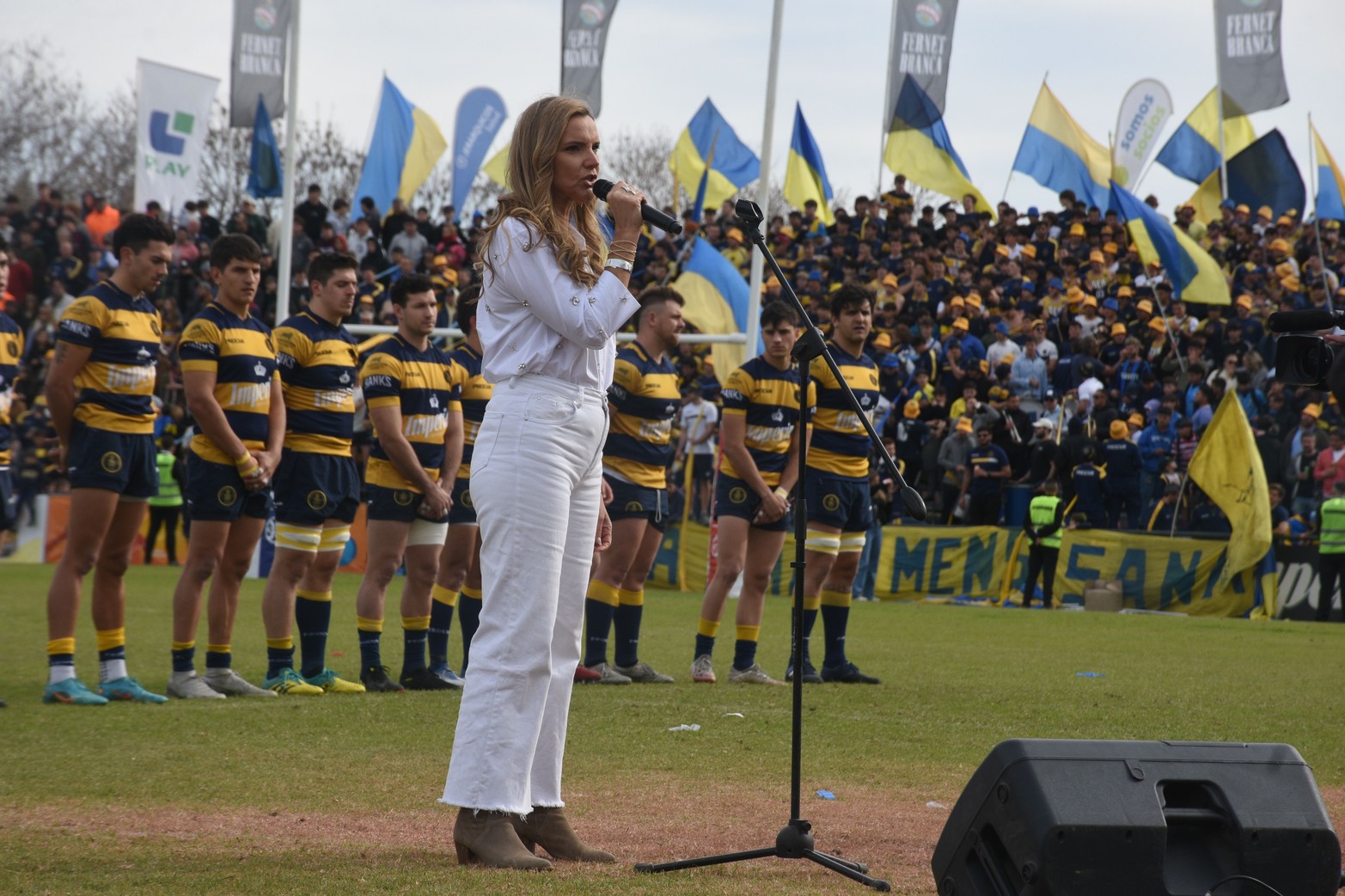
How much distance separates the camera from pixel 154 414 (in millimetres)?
8102

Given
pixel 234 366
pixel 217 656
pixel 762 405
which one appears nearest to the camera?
pixel 234 366

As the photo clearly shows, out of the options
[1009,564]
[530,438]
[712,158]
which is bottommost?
[1009,564]

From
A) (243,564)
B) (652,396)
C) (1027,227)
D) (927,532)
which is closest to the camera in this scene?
(243,564)

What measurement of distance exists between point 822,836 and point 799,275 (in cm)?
2072

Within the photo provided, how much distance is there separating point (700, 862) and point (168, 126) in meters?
20.4

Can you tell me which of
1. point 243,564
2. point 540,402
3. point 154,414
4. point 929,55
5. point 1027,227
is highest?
point 929,55

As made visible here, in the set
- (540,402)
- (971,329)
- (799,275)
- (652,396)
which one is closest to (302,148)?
(799,275)

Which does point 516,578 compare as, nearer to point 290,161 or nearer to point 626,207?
point 626,207

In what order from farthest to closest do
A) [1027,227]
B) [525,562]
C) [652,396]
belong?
1. [1027,227]
2. [652,396]
3. [525,562]

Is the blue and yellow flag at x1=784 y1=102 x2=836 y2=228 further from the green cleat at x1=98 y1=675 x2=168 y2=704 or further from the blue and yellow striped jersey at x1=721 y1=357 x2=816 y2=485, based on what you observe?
the green cleat at x1=98 y1=675 x2=168 y2=704

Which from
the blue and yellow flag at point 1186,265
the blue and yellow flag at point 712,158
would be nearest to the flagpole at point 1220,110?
the blue and yellow flag at point 1186,265

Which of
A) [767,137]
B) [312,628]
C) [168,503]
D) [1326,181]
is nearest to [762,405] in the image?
[312,628]

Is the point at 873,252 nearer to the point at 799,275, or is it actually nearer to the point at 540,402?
the point at 799,275

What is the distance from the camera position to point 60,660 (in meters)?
7.82
